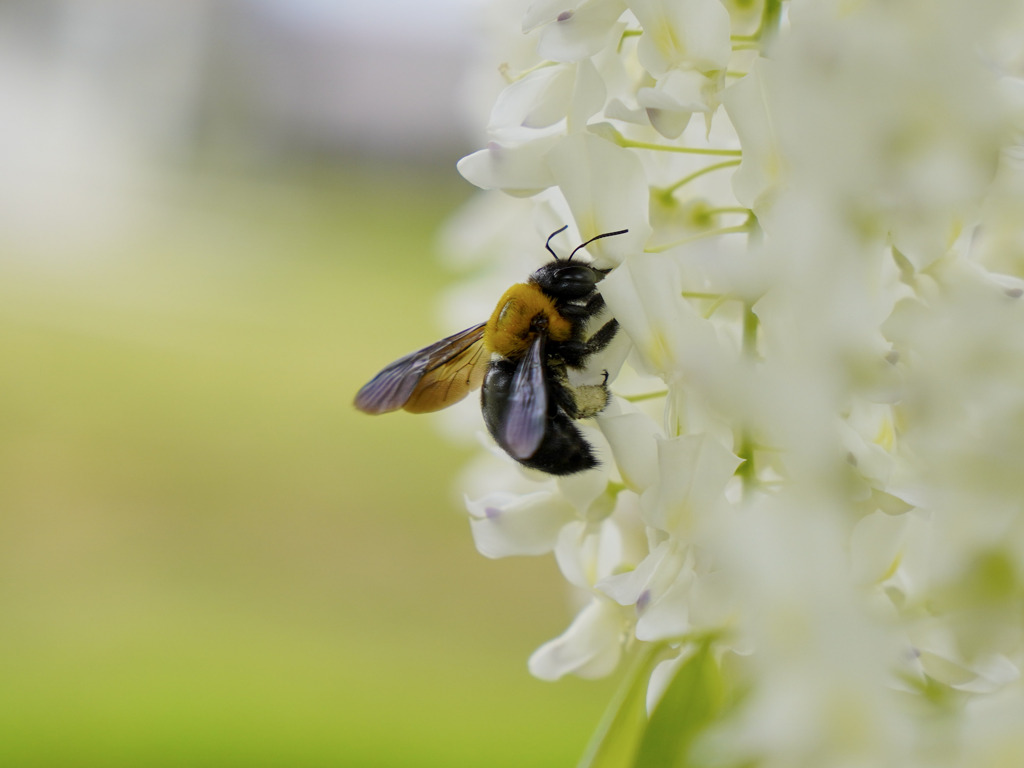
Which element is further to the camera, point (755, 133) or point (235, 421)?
point (235, 421)

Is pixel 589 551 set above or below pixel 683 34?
below

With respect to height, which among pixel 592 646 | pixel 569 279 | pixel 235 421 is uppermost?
pixel 569 279

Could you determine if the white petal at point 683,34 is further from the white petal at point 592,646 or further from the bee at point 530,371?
the white petal at point 592,646

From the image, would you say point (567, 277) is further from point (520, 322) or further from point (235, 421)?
point (235, 421)

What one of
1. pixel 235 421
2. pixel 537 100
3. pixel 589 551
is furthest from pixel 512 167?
pixel 235 421

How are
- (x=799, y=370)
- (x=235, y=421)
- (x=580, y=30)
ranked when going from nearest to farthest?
(x=799, y=370) → (x=580, y=30) → (x=235, y=421)

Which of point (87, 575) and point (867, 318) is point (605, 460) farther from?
point (87, 575)

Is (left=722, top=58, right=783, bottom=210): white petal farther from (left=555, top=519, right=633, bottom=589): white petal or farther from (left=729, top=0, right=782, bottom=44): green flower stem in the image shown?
(left=555, top=519, right=633, bottom=589): white petal

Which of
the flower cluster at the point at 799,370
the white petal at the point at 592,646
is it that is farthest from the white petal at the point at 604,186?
the white petal at the point at 592,646

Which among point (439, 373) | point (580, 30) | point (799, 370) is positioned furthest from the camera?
point (439, 373)
